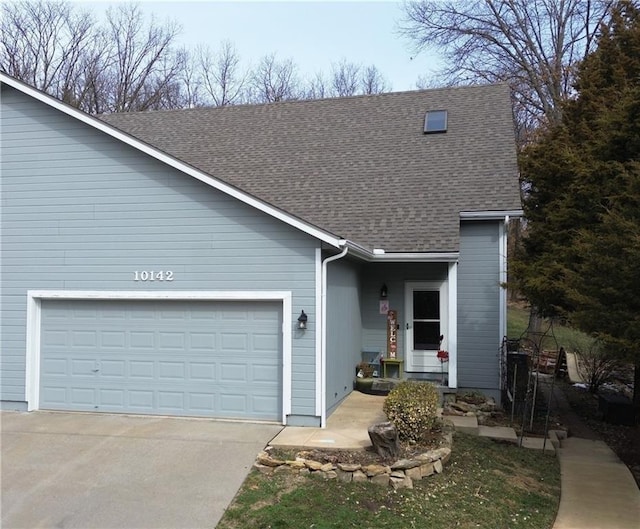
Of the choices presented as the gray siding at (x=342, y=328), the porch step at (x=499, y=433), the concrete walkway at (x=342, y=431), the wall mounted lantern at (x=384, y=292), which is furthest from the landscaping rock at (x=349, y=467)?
the wall mounted lantern at (x=384, y=292)

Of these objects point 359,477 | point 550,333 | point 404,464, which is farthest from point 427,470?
point 550,333

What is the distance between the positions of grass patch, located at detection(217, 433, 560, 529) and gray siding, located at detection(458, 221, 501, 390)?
151 inches

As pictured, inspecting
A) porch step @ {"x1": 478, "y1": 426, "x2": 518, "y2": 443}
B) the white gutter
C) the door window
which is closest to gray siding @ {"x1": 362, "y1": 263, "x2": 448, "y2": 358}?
the door window

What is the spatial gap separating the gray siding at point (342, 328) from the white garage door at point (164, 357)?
88 centimetres

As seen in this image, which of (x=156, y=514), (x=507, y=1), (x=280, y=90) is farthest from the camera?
(x=280, y=90)

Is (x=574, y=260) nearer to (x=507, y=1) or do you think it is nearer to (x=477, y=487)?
(x=477, y=487)

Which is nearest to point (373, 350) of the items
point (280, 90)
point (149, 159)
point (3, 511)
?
point (149, 159)

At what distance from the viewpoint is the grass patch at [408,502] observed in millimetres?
5430

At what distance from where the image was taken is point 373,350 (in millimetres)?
11391

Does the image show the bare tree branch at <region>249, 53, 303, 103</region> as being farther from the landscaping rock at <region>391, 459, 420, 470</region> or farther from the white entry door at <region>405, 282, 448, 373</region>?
the landscaping rock at <region>391, 459, 420, 470</region>

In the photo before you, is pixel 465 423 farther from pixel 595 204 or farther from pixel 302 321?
pixel 595 204

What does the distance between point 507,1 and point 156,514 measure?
25.3 m

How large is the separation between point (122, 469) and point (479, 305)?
7408mm

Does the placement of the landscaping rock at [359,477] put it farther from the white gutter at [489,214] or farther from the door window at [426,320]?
the white gutter at [489,214]
